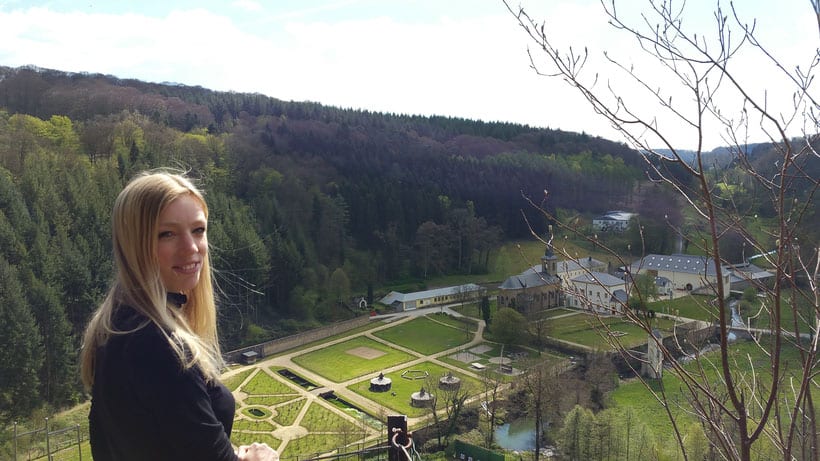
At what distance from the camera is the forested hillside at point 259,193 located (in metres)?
17.3

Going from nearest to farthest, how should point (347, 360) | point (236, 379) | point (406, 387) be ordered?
point (406, 387)
point (236, 379)
point (347, 360)

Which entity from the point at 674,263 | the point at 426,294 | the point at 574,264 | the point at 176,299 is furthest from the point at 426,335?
the point at 176,299

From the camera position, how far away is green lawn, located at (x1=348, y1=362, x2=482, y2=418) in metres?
15.6

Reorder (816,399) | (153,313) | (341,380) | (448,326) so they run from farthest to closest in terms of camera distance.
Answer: (448,326)
(341,380)
(816,399)
(153,313)

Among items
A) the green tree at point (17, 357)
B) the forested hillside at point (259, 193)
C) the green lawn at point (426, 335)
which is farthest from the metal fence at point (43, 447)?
the green lawn at point (426, 335)

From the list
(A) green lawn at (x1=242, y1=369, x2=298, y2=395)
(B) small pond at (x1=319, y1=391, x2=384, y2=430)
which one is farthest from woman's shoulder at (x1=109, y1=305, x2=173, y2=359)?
(A) green lawn at (x1=242, y1=369, x2=298, y2=395)

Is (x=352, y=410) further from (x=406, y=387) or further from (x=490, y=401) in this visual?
(x=490, y=401)

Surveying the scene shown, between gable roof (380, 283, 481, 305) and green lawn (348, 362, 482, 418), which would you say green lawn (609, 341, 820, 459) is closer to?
green lawn (348, 362, 482, 418)

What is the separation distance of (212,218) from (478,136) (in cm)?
3268

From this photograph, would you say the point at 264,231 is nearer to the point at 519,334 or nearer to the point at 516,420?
the point at 519,334

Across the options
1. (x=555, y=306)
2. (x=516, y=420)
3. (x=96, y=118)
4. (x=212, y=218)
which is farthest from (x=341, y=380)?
(x=96, y=118)

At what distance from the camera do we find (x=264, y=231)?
2659cm

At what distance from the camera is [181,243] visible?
157 cm

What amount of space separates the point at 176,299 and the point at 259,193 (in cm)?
2996
